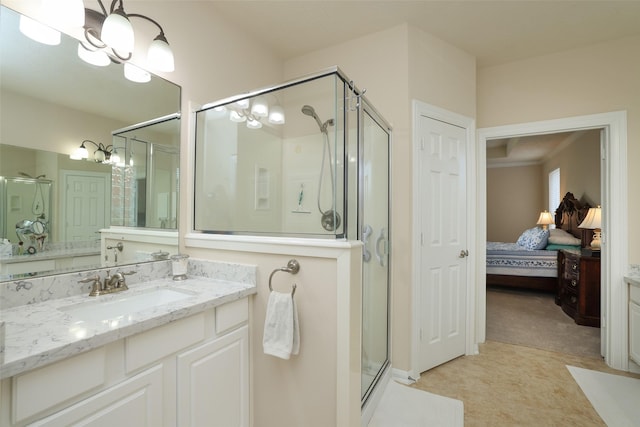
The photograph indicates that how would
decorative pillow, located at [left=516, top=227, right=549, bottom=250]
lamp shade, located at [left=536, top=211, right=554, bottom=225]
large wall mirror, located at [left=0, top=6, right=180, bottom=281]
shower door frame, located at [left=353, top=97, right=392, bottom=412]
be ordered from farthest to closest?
lamp shade, located at [left=536, top=211, right=554, bottom=225], decorative pillow, located at [left=516, top=227, right=549, bottom=250], shower door frame, located at [left=353, top=97, right=392, bottom=412], large wall mirror, located at [left=0, top=6, right=180, bottom=281]

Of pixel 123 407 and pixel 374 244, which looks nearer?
pixel 123 407

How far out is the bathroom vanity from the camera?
0.81 meters

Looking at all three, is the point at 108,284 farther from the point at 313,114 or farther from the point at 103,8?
the point at 313,114

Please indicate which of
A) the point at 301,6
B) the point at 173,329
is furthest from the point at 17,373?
the point at 301,6

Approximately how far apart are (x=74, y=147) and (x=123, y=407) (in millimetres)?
1213

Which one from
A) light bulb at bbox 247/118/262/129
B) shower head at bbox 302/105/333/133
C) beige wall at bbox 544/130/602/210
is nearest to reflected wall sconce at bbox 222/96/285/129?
light bulb at bbox 247/118/262/129

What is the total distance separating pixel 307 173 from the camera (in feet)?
6.55

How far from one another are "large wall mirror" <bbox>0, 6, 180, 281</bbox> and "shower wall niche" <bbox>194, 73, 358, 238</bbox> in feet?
0.80

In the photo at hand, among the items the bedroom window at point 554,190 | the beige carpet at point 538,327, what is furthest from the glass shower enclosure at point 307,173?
the bedroom window at point 554,190

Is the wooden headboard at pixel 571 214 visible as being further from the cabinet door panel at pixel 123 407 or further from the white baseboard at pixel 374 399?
the cabinet door panel at pixel 123 407

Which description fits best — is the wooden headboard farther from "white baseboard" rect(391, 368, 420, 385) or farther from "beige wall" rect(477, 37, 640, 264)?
"white baseboard" rect(391, 368, 420, 385)

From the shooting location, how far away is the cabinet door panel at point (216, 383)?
3.99 feet

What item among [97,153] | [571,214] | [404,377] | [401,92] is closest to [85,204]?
[97,153]

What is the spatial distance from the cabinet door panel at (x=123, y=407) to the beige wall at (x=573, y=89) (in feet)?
10.7
